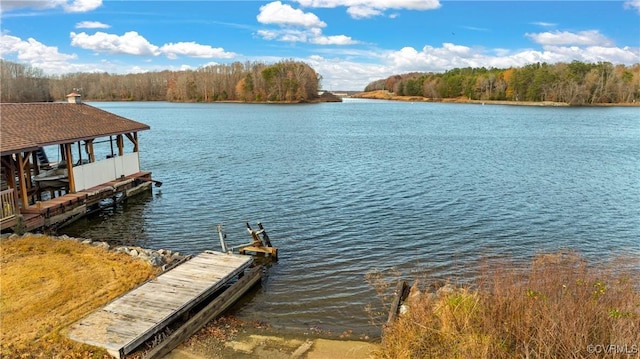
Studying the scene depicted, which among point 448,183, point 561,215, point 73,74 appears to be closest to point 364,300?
point 561,215

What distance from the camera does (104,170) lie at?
2095 cm

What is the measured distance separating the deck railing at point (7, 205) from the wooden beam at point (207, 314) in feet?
28.5

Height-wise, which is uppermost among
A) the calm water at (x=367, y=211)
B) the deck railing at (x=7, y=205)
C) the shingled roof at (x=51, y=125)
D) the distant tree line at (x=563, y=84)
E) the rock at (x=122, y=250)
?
the distant tree line at (x=563, y=84)

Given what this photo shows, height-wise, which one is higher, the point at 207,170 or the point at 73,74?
the point at 73,74

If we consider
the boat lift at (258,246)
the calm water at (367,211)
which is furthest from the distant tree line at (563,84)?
the boat lift at (258,246)

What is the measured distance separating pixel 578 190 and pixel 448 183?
6.63 m

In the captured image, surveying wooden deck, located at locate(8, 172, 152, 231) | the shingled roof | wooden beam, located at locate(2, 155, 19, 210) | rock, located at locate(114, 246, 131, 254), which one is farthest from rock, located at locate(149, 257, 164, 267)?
wooden beam, located at locate(2, 155, 19, 210)

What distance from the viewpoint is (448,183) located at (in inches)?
1029

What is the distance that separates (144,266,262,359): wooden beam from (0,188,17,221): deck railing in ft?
28.5

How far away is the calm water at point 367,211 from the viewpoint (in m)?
13.6

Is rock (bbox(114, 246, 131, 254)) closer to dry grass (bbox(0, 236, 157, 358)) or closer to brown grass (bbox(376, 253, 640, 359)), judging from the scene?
dry grass (bbox(0, 236, 157, 358))

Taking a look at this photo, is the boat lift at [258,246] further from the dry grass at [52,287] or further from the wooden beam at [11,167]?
the wooden beam at [11,167]

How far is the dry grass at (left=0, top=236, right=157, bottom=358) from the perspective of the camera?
825cm

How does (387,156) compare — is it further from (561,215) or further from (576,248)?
(576,248)
